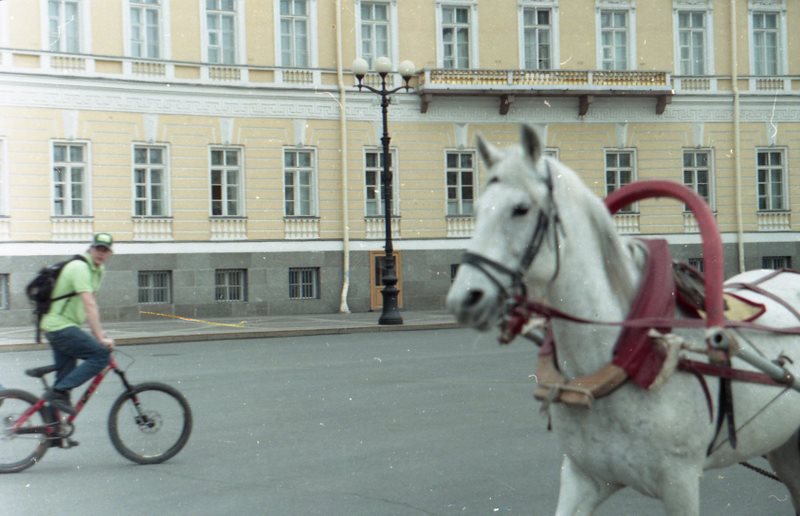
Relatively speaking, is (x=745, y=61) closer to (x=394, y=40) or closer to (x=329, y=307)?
(x=394, y=40)

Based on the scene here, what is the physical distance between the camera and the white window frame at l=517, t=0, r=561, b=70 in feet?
115

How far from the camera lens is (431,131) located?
111 ft

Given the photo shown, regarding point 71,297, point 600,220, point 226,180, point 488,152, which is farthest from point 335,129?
point 488,152

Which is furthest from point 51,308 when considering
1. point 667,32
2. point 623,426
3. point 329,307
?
point 667,32

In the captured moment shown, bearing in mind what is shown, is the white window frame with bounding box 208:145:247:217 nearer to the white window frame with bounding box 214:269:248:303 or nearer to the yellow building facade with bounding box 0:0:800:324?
the yellow building facade with bounding box 0:0:800:324

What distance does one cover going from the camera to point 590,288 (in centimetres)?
431

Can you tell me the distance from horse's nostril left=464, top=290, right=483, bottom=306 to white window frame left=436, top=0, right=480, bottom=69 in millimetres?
30866

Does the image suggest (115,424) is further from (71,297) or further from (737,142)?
(737,142)

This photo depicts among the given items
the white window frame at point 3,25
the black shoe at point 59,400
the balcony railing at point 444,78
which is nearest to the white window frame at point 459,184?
the balcony railing at point 444,78

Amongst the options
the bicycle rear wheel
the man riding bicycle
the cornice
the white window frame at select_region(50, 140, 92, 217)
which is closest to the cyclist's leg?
the man riding bicycle

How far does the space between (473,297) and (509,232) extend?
0.35m

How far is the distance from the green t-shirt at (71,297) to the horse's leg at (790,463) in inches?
237

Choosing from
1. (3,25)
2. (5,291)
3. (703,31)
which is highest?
(703,31)

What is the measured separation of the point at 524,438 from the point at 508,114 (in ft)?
82.6
